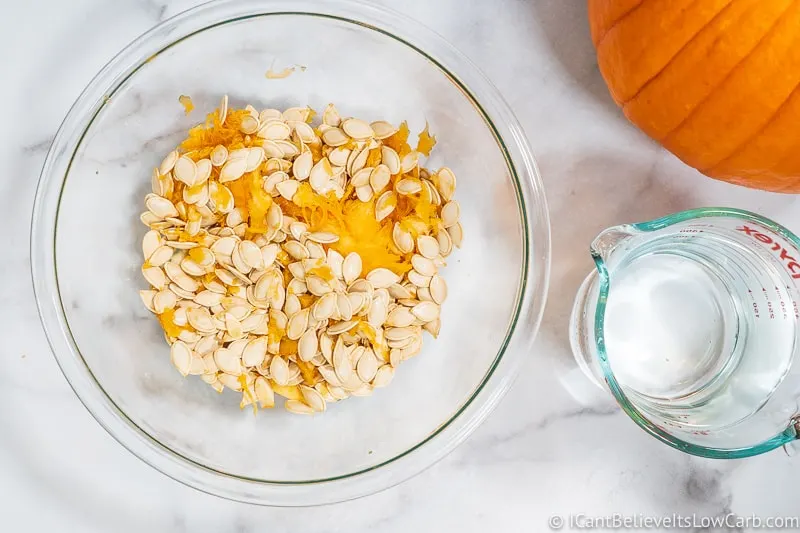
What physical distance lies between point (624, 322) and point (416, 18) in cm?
44

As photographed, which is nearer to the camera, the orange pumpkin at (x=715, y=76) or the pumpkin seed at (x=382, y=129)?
the orange pumpkin at (x=715, y=76)

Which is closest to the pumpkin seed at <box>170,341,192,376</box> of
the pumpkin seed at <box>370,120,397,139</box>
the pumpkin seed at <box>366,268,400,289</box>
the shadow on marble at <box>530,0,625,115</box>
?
the pumpkin seed at <box>366,268,400,289</box>

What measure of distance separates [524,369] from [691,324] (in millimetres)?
206

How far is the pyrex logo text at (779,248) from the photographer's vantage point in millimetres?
767

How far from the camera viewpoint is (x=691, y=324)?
849 millimetres

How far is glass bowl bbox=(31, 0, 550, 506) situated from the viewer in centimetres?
78

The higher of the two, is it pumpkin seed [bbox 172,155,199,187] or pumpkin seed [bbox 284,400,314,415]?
pumpkin seed [bbox 172,155,199,187]

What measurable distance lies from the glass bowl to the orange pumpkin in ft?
0.46

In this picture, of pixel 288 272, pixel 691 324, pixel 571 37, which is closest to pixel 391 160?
pixel 288 272

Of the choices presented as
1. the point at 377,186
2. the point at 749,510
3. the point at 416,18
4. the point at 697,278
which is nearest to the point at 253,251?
the point at 377,186

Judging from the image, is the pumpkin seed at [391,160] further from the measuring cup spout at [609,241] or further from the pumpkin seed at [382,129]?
the measuring cup spout at [609,241]

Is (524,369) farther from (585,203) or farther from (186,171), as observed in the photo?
(186,171)

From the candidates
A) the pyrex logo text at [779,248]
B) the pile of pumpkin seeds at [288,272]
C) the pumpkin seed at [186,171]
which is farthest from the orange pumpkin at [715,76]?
the pumpkin seed at [186,171]

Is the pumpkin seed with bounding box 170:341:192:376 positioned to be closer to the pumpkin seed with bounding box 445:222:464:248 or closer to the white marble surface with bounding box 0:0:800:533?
the white marble surface with bounding box 0:0:800:533
